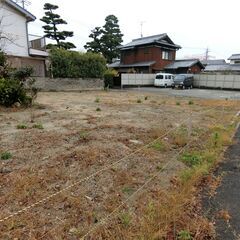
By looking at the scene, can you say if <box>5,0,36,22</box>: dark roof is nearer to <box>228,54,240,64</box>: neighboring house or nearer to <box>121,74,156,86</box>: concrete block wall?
<box>121,74,156,86</box>: concrete block wall

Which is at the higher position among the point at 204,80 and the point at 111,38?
the point at 111,38

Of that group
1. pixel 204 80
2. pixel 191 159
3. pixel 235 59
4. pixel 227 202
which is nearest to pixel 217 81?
pixel 204 80

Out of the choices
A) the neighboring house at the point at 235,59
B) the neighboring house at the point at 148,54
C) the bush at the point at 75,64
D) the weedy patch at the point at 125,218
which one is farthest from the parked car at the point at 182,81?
the weedy patch at the point at 125,218

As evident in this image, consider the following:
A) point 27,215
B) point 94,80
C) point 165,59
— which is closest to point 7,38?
point 94,80

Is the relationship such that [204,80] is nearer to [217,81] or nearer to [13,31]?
Result: [217,81]

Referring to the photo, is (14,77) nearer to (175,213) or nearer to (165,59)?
(175,213)

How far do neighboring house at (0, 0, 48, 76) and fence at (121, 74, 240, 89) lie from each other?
10668 millimetres

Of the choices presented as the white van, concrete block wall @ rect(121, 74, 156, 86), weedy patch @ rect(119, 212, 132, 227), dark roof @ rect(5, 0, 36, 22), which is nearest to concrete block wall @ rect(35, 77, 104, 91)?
dark roof @ rect(5, 0, 36, 22)

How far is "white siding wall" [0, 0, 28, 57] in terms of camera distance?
1740 centimetres

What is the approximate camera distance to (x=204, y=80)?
28656 mm

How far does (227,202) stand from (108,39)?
34.4m

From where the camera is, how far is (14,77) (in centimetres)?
1046

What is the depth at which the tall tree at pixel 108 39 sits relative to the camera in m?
35.6

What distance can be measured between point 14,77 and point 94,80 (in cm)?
1248
